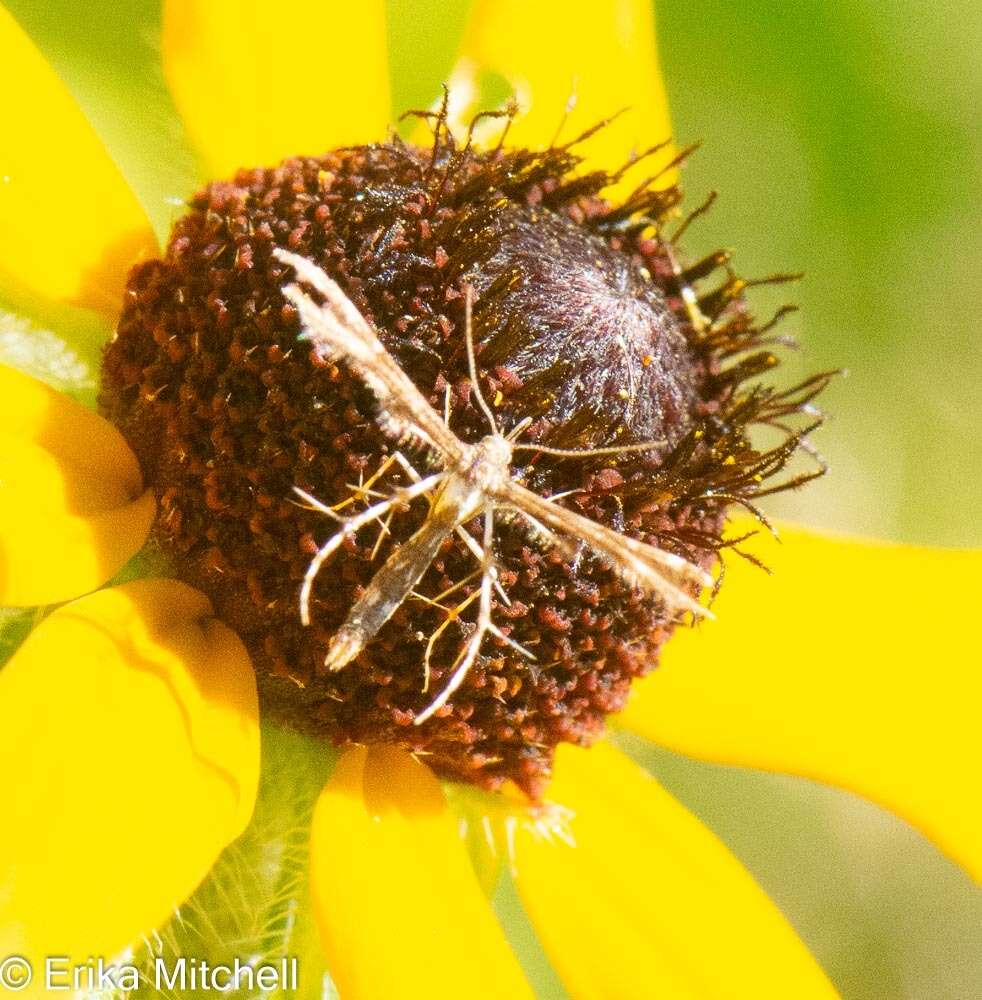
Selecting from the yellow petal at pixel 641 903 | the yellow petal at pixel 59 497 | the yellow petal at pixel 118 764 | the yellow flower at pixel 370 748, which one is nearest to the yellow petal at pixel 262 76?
the yellow flower at pixel 370 748

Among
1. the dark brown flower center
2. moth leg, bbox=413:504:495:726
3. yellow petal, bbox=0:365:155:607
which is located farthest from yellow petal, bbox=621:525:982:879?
yellow petal, bbox=0:365:155:607

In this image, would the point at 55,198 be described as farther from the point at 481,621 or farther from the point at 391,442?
the point at 481,621

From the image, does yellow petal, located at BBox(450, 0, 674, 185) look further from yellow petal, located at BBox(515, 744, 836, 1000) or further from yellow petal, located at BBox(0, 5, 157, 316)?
yellow petal, located at BBox(515, 744, 836, 1000)

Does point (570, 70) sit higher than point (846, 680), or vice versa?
point (570, 70)

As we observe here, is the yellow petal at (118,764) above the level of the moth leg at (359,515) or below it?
below

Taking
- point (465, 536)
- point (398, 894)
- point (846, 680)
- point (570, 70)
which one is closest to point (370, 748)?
point (398, 894)

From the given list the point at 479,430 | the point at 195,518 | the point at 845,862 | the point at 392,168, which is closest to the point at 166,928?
the point at 195,518

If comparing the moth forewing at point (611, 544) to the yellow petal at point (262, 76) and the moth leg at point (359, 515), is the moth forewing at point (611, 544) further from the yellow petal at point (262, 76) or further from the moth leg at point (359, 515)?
the yellow petal at point (262, 76)
